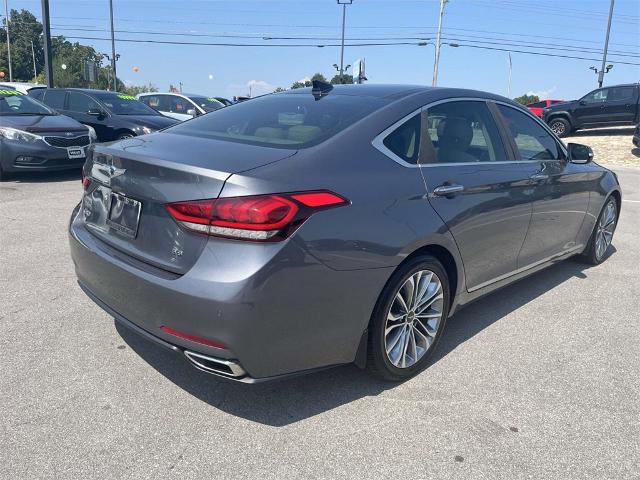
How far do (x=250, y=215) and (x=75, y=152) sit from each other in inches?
307

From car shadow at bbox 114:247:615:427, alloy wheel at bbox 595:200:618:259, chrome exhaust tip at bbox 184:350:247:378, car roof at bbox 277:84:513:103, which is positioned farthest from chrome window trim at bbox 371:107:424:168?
alloy wheel at bbox 595:200:618:259

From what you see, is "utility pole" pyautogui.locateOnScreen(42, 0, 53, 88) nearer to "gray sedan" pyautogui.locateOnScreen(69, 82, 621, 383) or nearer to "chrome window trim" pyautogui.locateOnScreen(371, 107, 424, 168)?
"gray sedan" pyautogui.locateOnScreen(69, 82, 621, 383)

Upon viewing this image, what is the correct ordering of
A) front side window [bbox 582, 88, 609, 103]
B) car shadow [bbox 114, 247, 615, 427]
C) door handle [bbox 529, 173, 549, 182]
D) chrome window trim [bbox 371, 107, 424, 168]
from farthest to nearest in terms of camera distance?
front side window [bbox 582, 88, 609, 103] < door handle [bbox 529, 173, 549, 182] < chrome window trim [bbox 371, 107, 424, 168] < car shadow [bbox 114, 247, 615, 427]

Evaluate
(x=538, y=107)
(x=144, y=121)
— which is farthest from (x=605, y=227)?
(x=538, y=107)

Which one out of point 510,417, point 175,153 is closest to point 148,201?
point 175,153

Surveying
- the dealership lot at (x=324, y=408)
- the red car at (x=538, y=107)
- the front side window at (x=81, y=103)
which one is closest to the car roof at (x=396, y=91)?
the dealership lot at (x=324, y=408)

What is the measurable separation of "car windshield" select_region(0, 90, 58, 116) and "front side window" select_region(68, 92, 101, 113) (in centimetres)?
160

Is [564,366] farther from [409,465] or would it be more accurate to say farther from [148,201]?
[148,201]

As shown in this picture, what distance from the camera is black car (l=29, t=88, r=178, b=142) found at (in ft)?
35.1

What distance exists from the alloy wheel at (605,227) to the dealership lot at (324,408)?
163cm

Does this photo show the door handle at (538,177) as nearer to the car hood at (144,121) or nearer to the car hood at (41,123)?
the car hood at (41,123)

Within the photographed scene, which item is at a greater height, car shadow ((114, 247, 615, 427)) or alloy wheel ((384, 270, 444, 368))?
alloy wheel ((384, 270, 444, 368))

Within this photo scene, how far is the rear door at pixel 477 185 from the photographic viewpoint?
3139mm

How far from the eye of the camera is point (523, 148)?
13.3 ft
